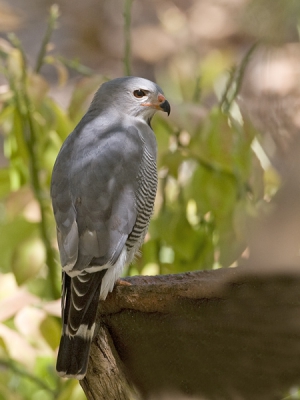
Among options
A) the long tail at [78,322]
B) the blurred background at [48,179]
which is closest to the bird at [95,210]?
the long tail at [78,322]

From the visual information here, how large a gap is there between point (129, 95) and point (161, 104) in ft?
0.46

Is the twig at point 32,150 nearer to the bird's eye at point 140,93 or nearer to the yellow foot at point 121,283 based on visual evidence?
the bird's eye at point 140,93

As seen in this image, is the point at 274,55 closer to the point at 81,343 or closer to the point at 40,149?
the point at 81,343

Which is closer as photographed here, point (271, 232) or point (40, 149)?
point (271, 232)

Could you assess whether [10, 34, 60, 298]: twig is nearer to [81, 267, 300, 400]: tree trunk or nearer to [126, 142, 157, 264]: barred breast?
[126, 142, 157, 264]: barred breast

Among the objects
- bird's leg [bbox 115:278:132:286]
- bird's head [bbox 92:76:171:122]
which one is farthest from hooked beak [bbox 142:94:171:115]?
bird's leg [bbox 115:278:132:286]

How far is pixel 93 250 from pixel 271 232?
4.53 ft

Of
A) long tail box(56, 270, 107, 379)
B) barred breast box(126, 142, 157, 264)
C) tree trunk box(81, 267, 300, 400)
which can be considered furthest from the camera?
barred breast box(126, 142, 157, 264)

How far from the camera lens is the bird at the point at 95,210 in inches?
65.2

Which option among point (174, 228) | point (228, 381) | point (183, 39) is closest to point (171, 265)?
point (174, 228)

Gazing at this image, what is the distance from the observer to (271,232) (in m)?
0.37

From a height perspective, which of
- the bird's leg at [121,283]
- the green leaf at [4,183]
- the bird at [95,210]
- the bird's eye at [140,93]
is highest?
the bird's eye at [140,93]

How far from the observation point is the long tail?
1581mm

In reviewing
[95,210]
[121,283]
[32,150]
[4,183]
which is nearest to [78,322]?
[121,283]
